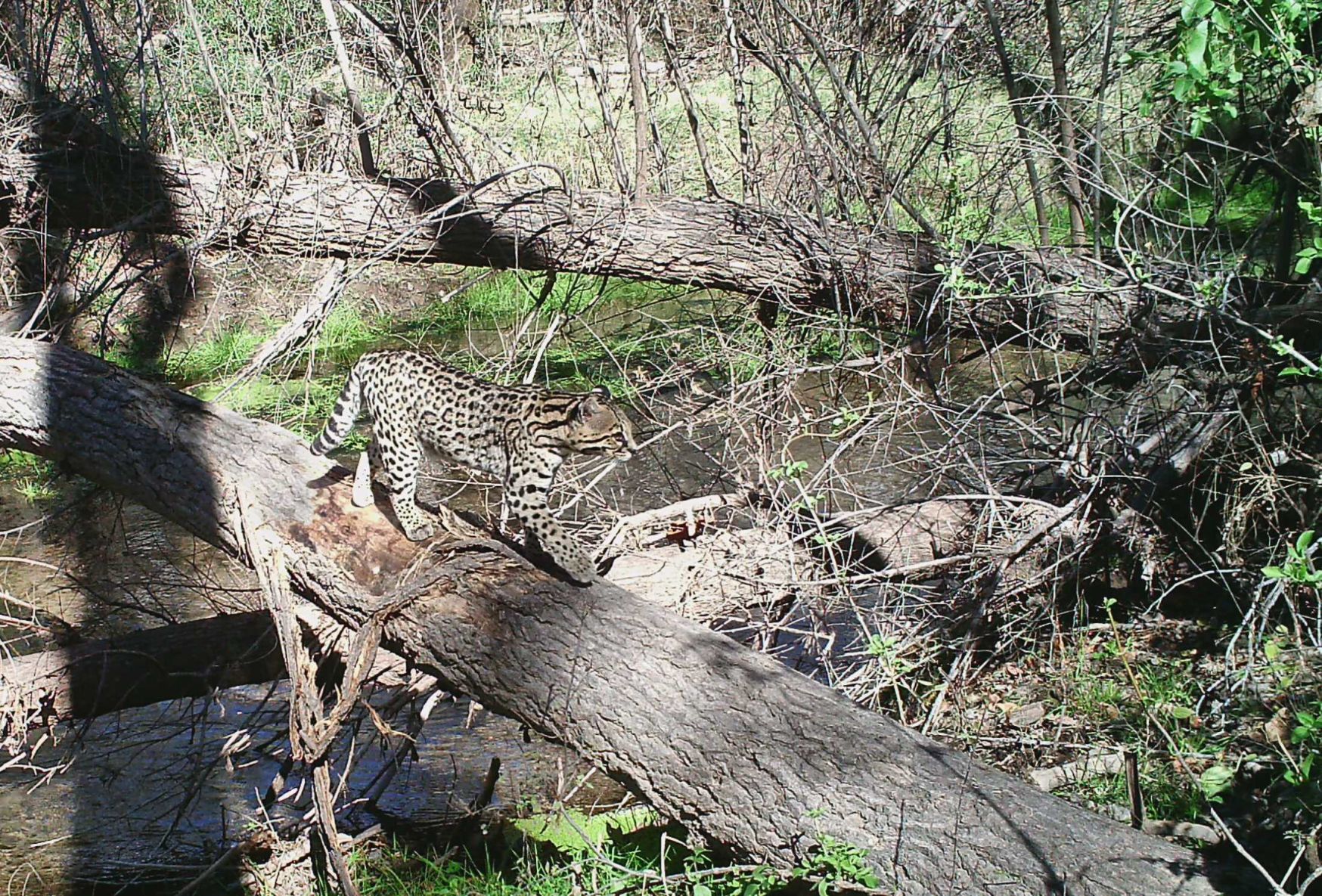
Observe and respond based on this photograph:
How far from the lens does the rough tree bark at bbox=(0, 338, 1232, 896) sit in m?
3.94

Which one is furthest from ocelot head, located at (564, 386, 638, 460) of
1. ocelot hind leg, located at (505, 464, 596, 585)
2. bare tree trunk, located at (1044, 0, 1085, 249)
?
bare tree trunk, located at (1044, 0, 1085, 249)

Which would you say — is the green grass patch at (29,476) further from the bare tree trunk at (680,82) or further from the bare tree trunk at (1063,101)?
the bare tree trunk at (1063,101)

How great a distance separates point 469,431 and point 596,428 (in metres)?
0.65

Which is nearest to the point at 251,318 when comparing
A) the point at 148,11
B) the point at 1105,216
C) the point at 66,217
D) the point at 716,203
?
the point at 148,11

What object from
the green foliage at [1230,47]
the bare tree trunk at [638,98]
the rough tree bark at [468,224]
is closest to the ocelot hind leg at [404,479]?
the rough tree bark at [468,224]

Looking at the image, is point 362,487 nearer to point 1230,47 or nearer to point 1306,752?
point 1306,752

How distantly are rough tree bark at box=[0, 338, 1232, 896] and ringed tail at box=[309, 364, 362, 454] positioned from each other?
0.36 m

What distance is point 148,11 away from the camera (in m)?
11.1

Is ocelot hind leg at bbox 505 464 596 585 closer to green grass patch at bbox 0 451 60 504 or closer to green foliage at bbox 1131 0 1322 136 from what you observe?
green foliage at bbox 1131 0 1322 136

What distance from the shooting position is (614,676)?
459 centimetres

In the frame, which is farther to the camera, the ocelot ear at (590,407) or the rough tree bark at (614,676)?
the ocelot ear at (590,407)

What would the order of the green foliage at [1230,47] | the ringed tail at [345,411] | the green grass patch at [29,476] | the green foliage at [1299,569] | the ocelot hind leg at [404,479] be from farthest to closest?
1. the green grass patch at [29,476]
2. the ringed tail at [345,411]
3. the ocelot hind leg at [404,479]
4. the green foliage at [1230,47]
5. the green foliage at [1299,569]

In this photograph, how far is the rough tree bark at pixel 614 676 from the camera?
3943 mm

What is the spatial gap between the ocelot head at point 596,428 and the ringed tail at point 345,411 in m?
1.23
